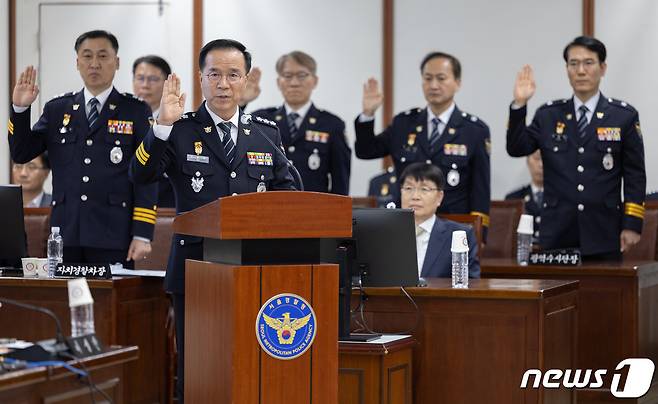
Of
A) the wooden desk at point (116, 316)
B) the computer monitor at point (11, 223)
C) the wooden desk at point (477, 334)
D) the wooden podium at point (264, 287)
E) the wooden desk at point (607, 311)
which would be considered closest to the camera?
the wooden podium at point (264, 287)

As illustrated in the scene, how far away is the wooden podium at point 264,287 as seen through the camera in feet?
11.2

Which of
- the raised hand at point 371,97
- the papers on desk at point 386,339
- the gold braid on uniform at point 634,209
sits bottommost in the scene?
the papers on desk at point 386,339

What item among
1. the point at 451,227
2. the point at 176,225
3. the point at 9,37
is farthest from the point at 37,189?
the point at 176,225

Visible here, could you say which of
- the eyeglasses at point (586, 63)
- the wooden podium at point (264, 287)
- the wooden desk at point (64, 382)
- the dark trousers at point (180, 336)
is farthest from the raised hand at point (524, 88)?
the wooden desk at point (64, 382)

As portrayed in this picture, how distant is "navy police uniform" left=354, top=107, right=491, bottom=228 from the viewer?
6.22m

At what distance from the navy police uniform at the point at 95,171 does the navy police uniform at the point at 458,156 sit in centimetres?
163

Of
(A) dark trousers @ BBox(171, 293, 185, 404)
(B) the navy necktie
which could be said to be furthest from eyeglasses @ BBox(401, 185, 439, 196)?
(A) dark trousers @ BBox(171, 293, 185, 404)

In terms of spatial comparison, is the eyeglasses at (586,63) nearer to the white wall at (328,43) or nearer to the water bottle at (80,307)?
the white wall at (328,43)

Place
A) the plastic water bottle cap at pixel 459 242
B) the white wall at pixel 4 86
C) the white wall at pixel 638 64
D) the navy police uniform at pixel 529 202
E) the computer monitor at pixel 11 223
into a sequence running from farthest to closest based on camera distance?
1. the white wall at pixel 4 86
2. the white wall at pixel 638 64
3. the navy police uniform at pixel 529 202
4. the plastic water bottle cap at pixel 459 242
5. the computer monitor at pixel 11 223

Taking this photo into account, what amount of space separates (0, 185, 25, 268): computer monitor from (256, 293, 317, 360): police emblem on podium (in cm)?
166

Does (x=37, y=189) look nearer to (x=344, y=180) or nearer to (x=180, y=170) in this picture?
(x=344, y=180)

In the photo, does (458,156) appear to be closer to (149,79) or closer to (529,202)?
(529,202)

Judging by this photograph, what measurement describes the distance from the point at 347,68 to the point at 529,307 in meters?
4.05

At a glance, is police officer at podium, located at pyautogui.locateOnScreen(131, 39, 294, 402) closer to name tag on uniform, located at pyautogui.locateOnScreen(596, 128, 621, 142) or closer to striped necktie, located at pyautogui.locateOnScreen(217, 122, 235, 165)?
striped necktie, located at pyautogui.locateOnScreen(217, 122, 235, 165)
